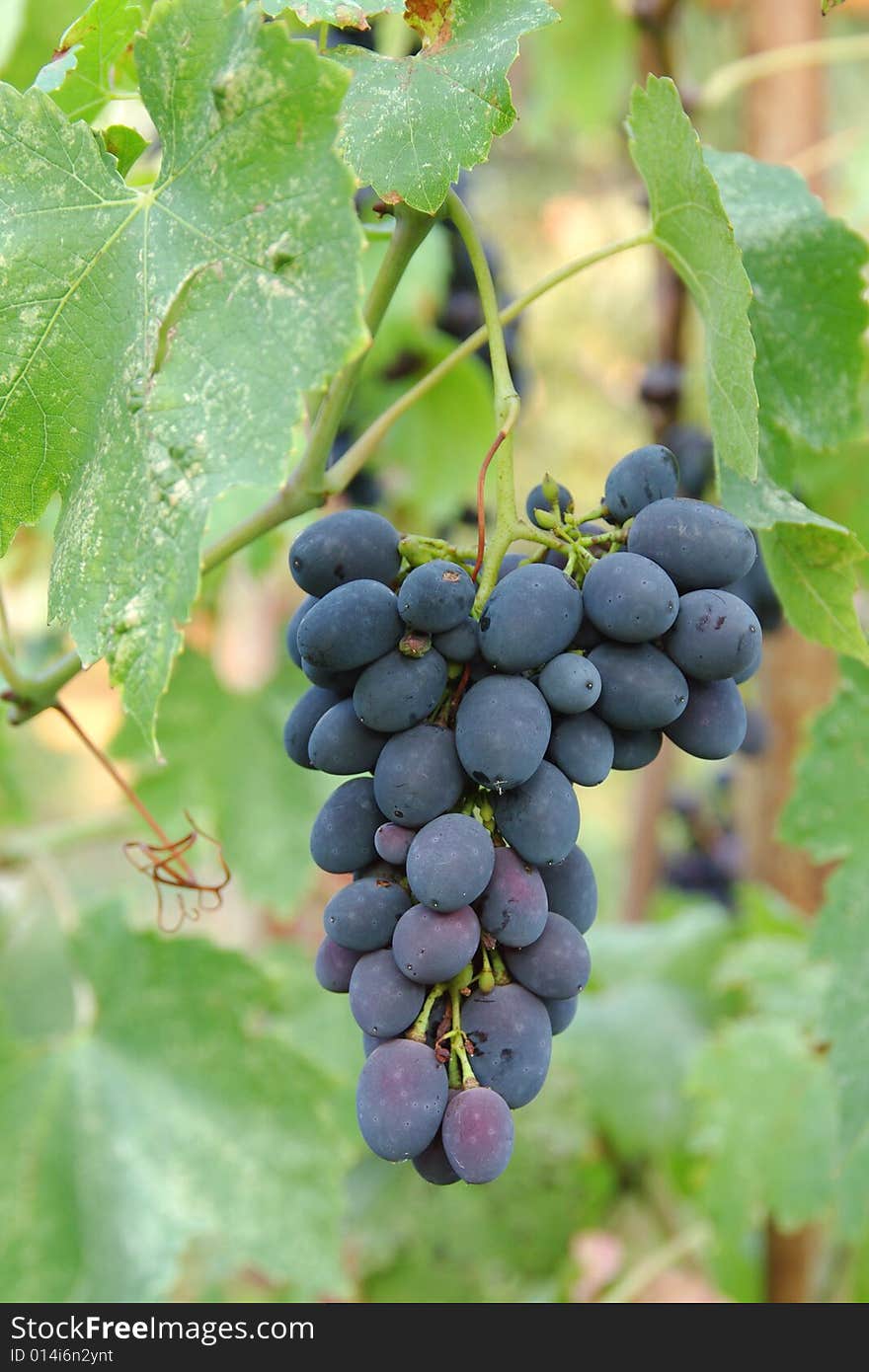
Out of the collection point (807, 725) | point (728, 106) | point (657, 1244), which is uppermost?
point (807, 725)

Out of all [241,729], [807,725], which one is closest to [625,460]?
[807,725]

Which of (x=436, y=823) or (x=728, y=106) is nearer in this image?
(x=436, y=823)

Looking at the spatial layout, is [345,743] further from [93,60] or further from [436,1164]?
[93,60]

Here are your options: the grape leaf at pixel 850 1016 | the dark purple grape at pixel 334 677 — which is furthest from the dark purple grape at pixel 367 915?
the grape leaf at pixel 850 1016

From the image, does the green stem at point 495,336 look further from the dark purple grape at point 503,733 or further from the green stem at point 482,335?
the dark purple grape at point 503,733

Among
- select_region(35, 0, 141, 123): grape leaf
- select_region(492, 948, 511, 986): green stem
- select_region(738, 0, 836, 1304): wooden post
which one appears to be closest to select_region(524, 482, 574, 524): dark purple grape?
select_region(492, 948, 511, 986): green stem
